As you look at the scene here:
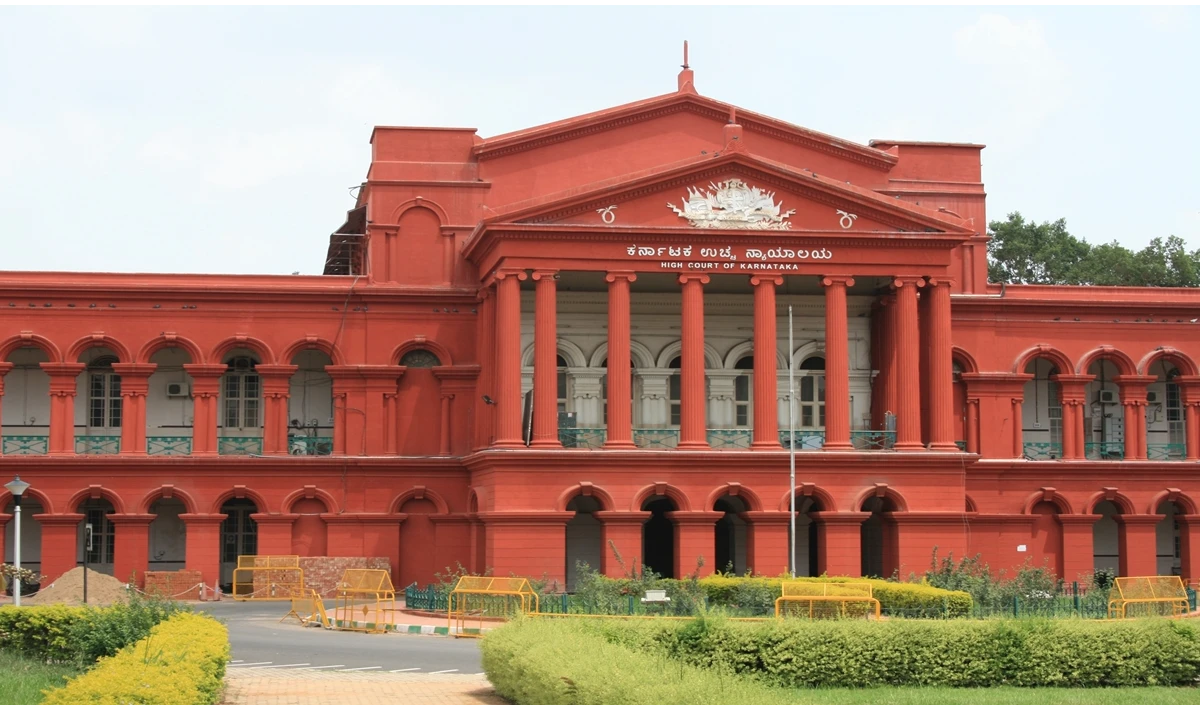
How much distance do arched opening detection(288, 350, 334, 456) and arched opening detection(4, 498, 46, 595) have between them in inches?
322

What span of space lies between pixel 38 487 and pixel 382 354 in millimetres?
11092

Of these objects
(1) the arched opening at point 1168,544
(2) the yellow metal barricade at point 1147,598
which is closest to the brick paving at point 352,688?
(2) the yellow metal barricade at point 1147,598

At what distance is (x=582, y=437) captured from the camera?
159ft

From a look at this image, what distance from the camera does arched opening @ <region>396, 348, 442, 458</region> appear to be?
50.1 metres

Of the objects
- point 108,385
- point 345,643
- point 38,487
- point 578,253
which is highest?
point 578,253

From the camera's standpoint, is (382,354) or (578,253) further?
(382,354)

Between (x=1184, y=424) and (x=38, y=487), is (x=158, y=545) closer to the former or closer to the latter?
(x=38, y=487)

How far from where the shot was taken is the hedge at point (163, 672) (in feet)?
55.3

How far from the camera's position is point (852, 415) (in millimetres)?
49969

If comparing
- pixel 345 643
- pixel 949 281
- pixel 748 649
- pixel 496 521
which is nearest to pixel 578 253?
pixel 496 521

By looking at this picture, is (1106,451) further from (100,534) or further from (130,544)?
(100,534)

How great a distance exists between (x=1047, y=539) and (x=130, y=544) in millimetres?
28977

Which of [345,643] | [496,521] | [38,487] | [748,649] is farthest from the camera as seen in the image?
[38,487]

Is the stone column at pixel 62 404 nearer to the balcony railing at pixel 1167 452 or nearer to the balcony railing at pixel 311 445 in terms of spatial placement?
the balcony railing at pixel 311 445
